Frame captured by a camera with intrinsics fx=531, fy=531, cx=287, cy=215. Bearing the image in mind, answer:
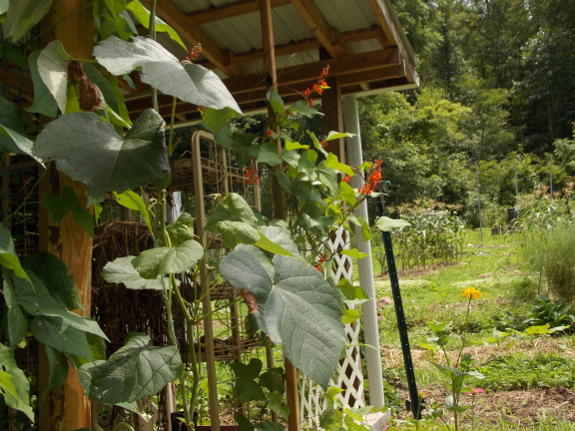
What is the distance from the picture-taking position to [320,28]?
2.40 m

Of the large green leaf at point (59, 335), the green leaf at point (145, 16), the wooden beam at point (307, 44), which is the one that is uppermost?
the wooden beam at point (307, 44)

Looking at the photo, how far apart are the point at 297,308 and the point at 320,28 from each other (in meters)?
2.04

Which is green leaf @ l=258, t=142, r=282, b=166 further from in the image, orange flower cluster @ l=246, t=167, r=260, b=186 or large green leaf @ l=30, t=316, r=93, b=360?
large green leaf @ l=30, t=316, r=93, b=360

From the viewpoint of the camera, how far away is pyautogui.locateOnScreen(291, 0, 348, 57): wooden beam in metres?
2.23

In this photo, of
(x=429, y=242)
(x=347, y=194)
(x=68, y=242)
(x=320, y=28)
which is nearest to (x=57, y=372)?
(x=68, y=242)

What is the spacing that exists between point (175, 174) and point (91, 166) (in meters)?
1.80

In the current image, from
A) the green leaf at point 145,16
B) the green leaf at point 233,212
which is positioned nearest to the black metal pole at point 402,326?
the green leaf at point 233,212

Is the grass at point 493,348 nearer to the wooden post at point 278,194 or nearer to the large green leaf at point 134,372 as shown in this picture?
the wooden post at point 278,194

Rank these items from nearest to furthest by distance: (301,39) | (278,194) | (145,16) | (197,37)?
(145,16), (278,194), (197,37), (301,39)

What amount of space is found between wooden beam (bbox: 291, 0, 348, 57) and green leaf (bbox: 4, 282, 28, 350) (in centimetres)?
187

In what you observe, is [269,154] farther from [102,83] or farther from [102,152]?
[102,152]

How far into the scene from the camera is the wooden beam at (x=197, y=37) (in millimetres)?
2330

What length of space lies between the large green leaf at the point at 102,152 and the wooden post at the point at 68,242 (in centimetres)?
16

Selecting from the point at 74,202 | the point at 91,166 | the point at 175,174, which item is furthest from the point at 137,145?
the point at 175,174
